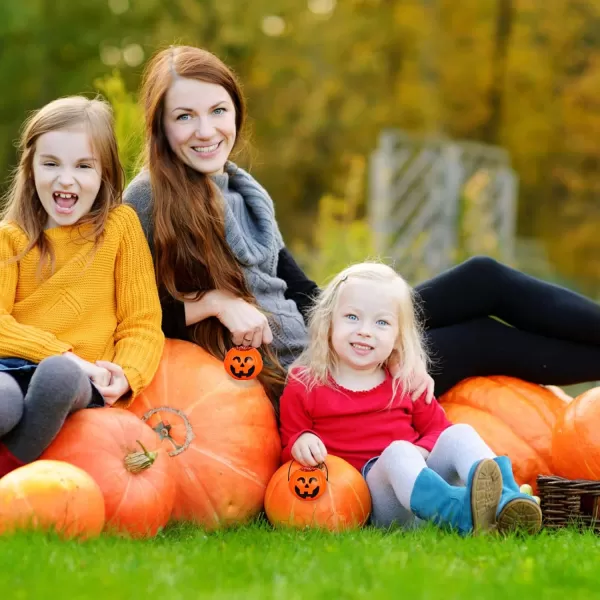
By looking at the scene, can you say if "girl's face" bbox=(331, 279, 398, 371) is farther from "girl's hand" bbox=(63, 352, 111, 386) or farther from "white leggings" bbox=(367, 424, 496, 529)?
"girl's hand" bbox=(63, 352, 111, 386)

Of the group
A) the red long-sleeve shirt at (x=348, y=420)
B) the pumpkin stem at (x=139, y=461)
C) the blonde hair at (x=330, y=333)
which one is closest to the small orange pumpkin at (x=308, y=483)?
the red long-sleeve shirt at (x=348, y=420)

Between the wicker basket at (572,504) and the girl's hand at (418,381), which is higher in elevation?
the girl's hand at (418,381)

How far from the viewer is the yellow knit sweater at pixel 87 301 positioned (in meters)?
3.59

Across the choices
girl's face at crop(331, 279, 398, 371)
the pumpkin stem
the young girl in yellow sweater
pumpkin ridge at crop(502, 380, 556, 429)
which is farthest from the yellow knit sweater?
pumpkin ridge at crop(502, 380, 556, 429)

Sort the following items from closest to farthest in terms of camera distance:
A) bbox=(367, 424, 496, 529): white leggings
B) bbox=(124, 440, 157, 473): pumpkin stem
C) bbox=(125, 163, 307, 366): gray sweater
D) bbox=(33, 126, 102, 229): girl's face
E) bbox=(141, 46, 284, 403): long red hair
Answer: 1. bbox=(124, 440, 157, 473): pumpkin stem
2. bbox=(367, 424, 496, 529): white leggings
3. bbox=(33, 126, 102, 229): girl's face
4. bbox=(141, 46, 284, 403): long red hair
5. bbox=(125, 163, 307, 366): gray sweater

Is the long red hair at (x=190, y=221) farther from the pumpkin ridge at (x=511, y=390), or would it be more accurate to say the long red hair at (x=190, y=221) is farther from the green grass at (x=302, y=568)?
the green grass at (x=302, y=568)

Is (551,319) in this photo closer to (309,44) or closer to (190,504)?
(190,504)

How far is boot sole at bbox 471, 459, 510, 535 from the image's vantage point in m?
3.25

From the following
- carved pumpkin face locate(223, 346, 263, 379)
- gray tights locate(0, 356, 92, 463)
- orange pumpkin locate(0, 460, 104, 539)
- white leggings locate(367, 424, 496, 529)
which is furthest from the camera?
carved pumpkin face locate(223, 346, 263, 379)

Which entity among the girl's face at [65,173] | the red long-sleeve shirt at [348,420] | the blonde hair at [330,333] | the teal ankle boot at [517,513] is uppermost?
the girl's face at [65,173]

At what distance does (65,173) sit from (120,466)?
106cm

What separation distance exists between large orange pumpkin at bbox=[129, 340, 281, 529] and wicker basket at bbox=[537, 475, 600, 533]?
1.01 meters

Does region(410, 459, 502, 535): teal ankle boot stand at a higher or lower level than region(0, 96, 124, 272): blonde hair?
lower

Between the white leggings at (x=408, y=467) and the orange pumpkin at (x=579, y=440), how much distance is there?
1.39 ft
